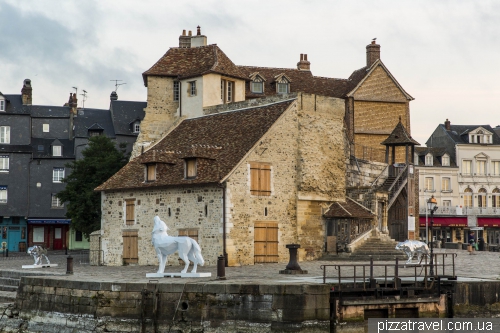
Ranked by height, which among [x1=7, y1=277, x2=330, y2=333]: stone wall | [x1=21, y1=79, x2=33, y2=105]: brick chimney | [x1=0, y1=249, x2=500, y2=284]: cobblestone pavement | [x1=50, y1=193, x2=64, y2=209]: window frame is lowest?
[x1=7, y1=277, x2=330, y2=333]: stone wall

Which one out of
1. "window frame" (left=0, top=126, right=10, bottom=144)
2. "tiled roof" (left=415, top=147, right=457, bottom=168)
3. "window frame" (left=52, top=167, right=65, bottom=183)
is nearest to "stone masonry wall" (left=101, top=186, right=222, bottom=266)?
"window frame" (left=52, top=167, right=65, bottom=183)

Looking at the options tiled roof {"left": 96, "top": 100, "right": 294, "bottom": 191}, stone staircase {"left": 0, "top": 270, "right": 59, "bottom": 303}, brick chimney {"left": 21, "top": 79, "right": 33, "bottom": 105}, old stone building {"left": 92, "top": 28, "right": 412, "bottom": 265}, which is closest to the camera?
stone staircase {"left": 0, "top": 270, "right": 59, "bottom": 303}

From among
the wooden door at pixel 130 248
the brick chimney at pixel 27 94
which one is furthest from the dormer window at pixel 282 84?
the brick chimney at pixel 27 94

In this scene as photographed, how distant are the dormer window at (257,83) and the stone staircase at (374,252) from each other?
14226mm

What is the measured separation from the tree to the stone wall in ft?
64.3

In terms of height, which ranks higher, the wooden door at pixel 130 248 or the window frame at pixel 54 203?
the window frame at pixel 54 203

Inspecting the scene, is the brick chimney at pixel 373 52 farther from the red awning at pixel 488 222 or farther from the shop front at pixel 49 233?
the shop front at pixel 49 233

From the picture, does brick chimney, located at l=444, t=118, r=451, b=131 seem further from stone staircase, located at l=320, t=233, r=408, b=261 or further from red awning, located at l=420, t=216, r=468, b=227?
stone staircase, located at l=320, t=233, r=408, b=261

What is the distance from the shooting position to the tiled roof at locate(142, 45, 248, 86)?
38.4 meters

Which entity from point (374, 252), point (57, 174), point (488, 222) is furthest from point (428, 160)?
point (374, 252)

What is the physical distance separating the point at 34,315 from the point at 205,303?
19.3 ft

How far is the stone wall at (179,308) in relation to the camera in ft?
63.8

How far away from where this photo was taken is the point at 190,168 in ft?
104

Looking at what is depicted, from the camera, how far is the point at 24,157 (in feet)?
173
